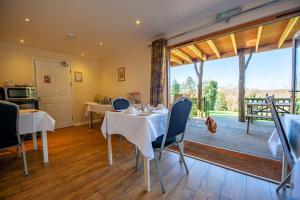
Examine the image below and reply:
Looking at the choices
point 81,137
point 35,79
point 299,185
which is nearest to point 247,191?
point 299,185

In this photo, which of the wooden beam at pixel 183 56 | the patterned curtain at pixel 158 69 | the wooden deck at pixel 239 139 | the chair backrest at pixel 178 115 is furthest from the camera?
the wooden beam at pixel 183 56

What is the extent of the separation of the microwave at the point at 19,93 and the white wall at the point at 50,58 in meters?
0.55

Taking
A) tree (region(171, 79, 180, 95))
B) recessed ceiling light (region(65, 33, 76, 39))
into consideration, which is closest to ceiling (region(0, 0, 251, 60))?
recessed ceiling light (region(65, 33, 76, 39))

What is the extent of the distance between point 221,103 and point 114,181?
511 centimetres

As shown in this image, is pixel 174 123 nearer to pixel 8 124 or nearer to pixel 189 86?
pixel 8 124

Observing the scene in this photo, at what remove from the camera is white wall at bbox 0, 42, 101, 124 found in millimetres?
Answer: 3431

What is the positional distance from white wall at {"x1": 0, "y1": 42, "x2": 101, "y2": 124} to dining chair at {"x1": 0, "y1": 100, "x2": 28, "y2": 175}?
8.82 ft

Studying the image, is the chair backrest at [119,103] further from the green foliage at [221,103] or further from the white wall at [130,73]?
the green foliage at [221,103]

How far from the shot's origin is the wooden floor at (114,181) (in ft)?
4.66

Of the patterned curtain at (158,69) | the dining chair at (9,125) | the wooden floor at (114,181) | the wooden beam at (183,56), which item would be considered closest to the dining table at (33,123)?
the dining chair at (9,125)

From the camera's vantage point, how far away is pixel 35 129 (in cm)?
197

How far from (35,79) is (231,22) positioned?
192 inches

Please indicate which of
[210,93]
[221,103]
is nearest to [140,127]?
[210,93]

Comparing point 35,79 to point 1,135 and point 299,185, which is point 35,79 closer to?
point 1,135
